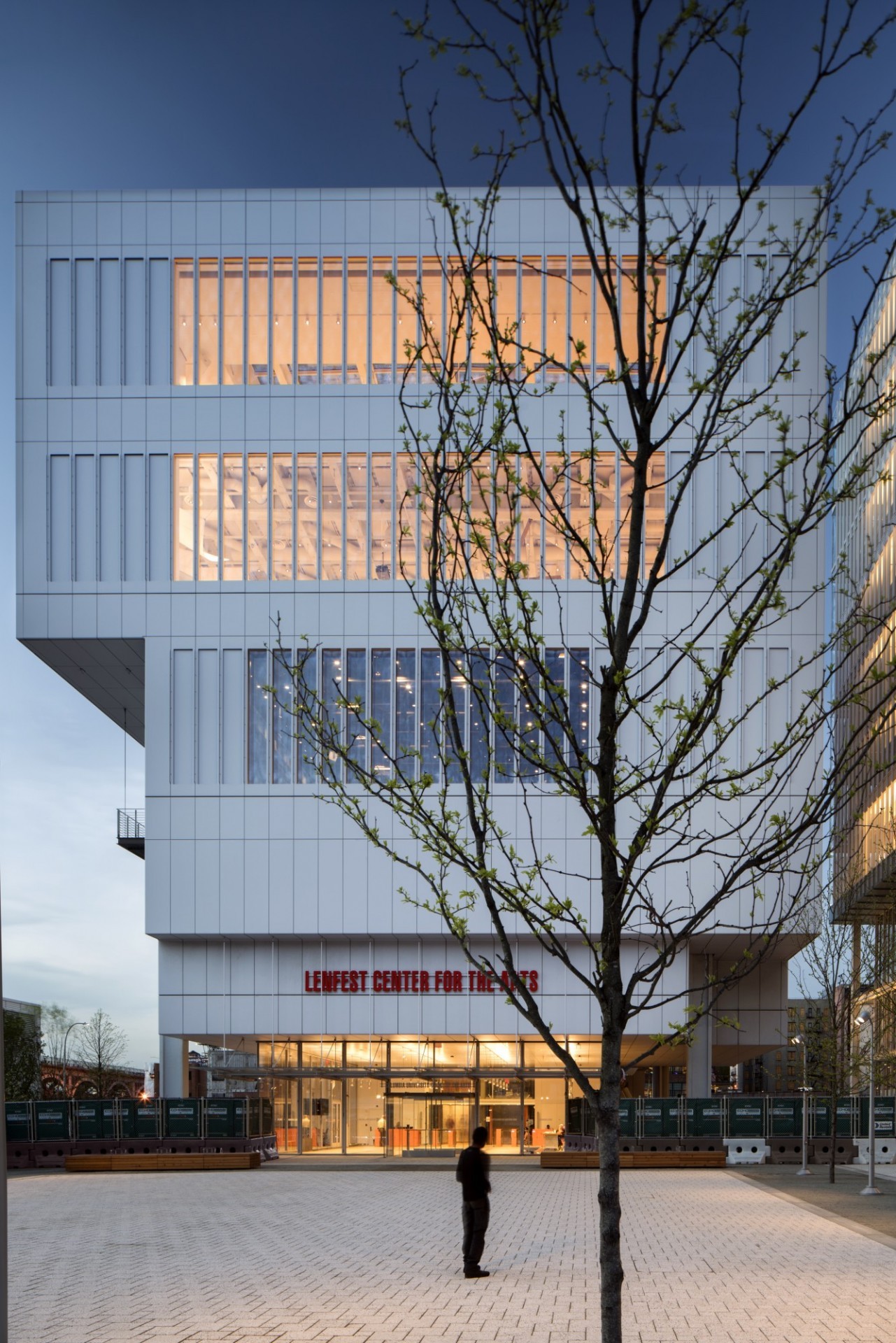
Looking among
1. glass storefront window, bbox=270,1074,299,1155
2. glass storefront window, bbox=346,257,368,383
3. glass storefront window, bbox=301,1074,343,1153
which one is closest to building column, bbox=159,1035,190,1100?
glass storefront window, bbox=270,1074,299,1155

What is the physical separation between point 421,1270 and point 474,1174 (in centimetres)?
170

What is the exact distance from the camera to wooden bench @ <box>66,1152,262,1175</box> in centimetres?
3612

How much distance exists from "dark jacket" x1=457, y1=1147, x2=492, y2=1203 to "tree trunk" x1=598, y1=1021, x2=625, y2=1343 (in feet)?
33.0

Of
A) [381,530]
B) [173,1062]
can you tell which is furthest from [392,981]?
[381,530]

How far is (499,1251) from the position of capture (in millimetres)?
19094

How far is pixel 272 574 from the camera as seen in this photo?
44.0m

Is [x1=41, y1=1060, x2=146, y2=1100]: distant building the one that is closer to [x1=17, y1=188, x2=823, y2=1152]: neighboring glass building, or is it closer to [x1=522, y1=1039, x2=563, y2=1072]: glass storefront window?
[x1=17, y1=188, x2=823, y2=1152]: neighboring glass building

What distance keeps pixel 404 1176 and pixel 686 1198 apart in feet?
35.6

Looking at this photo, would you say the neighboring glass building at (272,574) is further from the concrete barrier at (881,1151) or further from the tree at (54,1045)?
the tree at (54,1045)

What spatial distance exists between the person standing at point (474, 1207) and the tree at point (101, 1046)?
320 ft

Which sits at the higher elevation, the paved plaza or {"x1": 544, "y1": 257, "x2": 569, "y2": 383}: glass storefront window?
{"x1": 544, "y1": 257, "x2": 569, "y2": 383}: glass storefront window

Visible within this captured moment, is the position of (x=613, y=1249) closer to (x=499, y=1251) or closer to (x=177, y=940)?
(x=499, y=1251)

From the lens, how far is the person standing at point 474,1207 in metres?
16.5

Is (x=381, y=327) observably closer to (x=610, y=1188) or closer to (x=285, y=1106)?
(x=285, y=1106)
